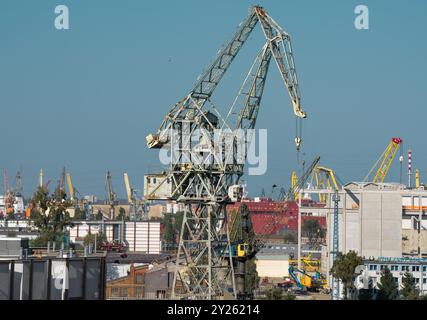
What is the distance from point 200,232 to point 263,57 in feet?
30.2

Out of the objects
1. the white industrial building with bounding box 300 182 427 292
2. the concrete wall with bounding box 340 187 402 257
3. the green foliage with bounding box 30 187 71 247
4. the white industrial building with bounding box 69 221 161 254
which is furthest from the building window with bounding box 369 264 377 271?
the white industrial building with bounding box 69 221 161 254

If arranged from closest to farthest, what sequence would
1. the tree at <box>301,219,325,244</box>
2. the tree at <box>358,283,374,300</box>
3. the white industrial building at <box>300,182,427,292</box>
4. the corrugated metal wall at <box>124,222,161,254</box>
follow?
1. the tree at <box>358,283,374,300</box>
2. the white industrial building at <box>300,182,427,292</box>
3. the corrugated metal wall at <box>124,222,161,254</box>
4. the tree at <box>301,219,325,244</box>

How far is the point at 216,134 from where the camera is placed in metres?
48.8

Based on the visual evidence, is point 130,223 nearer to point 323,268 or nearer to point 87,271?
point 323,268

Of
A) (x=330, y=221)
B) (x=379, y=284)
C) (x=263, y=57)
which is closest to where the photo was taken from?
(x=263, y=57)

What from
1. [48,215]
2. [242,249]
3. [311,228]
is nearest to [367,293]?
[242,249]

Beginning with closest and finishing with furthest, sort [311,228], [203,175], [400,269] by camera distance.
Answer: [203,175] → [400,269] → [311,228]

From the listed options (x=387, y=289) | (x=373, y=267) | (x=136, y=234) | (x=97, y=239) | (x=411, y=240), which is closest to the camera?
(x=387, y=289)

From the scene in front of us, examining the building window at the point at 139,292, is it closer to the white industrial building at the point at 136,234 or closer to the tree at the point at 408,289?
the tree at the point at 408,289

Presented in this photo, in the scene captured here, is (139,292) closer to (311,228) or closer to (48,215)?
(48,215)

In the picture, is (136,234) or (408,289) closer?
(408,289)

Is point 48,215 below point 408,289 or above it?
above

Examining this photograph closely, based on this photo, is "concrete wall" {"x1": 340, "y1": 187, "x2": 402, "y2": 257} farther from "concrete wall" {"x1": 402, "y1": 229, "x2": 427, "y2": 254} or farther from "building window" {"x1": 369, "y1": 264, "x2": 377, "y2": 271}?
"building window" {"x1": 369, "y1": 264, "x2": 377, "y2": 271}
